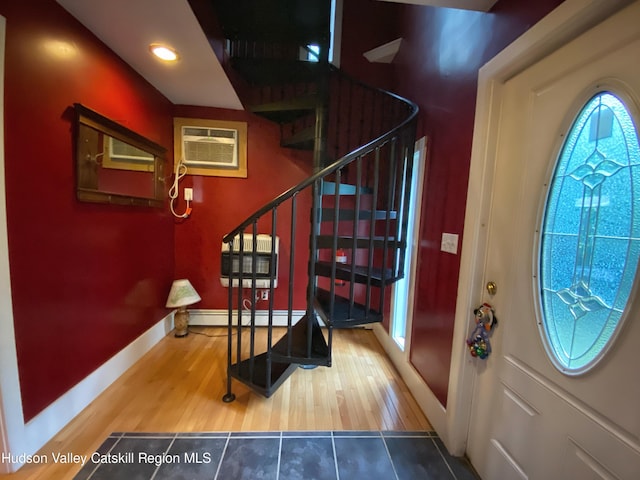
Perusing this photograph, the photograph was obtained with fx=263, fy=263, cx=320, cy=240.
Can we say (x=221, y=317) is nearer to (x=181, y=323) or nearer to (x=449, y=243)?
(x=181, y=323)

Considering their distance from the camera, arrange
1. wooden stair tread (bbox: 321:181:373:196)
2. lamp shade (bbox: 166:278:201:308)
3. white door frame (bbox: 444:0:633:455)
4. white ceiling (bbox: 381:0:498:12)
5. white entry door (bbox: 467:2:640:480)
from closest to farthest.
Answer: white entry door (bbox: 467:2:640:480) < white door frame (bbox: 444:0:633:455) < white ceiling (bbox: 381:0:498:12) < wooden stair tread (bbox: 321:181:373:196) < lamp shade (bbox: 166:278:201:308)

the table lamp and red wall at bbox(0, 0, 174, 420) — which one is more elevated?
red wall at bbox(0, 0, 174, 420)

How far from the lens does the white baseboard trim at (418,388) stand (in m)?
1.53

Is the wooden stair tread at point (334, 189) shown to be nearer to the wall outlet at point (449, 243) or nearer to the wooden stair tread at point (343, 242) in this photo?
the wooden stair tread at point (343, 242)

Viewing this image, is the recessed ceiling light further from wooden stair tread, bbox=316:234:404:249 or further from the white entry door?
the white entry door

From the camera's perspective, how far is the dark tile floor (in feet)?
4.17

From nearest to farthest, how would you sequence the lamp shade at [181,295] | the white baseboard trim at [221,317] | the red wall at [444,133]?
1. the red wall at [444,133]
2. the lamp shade at [181,295]
3. the white baseboard trim at [221,317]

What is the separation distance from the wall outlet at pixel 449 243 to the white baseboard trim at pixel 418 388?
35.5 inches

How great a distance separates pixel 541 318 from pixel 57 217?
7.77ft

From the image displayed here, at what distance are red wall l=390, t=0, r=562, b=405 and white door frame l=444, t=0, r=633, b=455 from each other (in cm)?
8

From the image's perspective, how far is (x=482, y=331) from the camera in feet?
4.19

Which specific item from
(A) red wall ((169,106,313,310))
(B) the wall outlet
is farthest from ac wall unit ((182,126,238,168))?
(B) the wall outlet

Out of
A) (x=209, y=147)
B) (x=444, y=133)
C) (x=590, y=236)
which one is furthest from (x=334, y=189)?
(x=209, y=147)

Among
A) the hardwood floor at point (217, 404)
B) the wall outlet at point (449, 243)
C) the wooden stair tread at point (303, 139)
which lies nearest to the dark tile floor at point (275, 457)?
the hardwood floor at point (217, 404)
